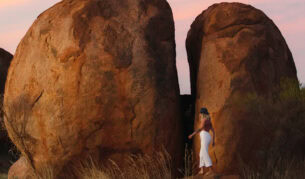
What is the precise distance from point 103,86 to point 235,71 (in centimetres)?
248

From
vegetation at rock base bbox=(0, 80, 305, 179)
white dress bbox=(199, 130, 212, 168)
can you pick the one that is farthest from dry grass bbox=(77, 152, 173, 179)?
white dress bbox=(199, 130, 212, 168)

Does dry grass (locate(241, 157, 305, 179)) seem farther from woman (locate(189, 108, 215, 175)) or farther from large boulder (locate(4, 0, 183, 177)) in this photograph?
large boulder (locate(4, 0, 183, 177))

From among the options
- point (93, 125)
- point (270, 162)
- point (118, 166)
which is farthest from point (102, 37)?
point (270, 162)

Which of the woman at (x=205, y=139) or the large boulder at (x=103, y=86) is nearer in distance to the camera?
the woman at (x=205, y=139)

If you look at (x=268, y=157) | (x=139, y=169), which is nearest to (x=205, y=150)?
(x=139, y=169)

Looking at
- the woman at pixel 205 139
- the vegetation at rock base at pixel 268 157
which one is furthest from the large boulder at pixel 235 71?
the woman at pixel 205 139

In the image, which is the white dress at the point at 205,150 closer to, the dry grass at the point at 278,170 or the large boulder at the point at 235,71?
the large boulder at the point at 235,71

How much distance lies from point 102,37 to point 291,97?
3.85m

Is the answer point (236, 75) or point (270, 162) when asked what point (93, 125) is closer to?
point (236, 75)

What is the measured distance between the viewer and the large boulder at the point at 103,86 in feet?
27.9

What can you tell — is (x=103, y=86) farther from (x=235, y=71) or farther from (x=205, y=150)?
(x=235, y=71)

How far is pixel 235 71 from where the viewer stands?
880cm

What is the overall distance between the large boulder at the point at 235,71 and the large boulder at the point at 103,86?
65 cm

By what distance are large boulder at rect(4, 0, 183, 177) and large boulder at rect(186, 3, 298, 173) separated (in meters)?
0.65
